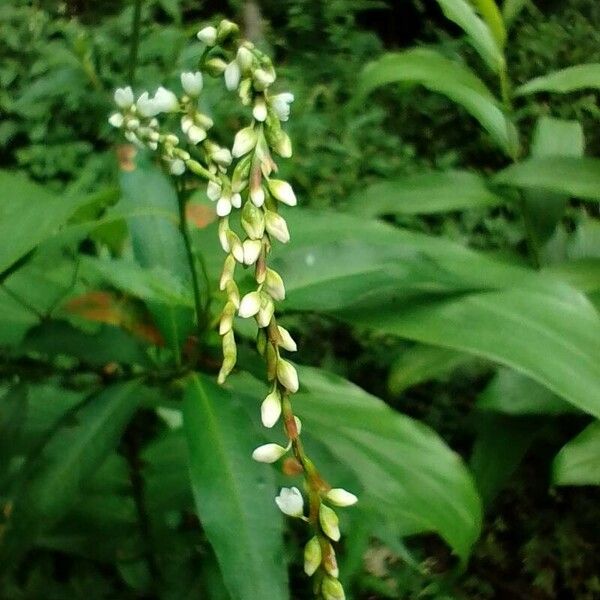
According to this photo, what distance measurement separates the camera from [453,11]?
1160mm

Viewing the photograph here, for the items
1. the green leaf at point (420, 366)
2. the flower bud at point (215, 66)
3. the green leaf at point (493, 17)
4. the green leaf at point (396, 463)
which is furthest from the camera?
the green leaf at point (493, 17)

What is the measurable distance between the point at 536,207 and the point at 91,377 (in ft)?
2.25

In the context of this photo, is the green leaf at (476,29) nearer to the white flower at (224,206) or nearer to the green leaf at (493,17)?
the green leaf at (493,17)

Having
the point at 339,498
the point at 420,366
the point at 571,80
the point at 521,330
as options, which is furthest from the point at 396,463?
the point at 571,80

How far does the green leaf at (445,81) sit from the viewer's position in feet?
3.77

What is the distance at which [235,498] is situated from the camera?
0.60 m

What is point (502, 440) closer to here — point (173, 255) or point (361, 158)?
point (173, 255)

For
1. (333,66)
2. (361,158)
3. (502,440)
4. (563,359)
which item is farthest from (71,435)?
(333,66)

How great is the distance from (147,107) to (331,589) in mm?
363

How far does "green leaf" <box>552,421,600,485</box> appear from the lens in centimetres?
96

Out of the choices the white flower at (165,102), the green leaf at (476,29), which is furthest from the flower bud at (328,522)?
the green leaf at (476,29)

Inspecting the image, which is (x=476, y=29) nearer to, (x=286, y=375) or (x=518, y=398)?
(x=518, y=398)

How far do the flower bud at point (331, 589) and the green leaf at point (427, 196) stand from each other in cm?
84

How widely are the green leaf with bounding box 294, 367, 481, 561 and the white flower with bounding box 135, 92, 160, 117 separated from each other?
0.29m
